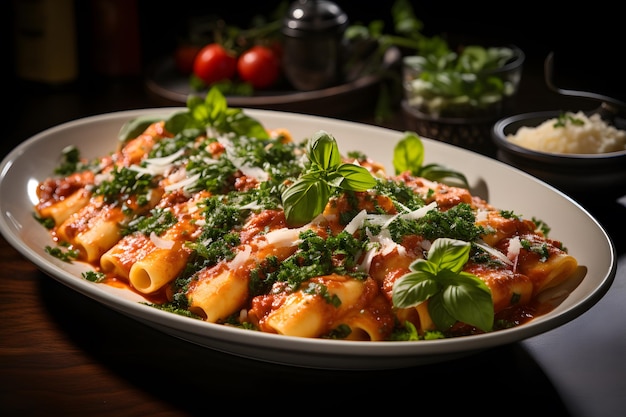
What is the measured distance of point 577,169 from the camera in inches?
114

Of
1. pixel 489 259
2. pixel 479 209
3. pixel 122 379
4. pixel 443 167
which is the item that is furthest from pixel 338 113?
pixel 122 379

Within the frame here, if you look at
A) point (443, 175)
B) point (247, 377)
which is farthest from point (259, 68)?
point (247, 377)

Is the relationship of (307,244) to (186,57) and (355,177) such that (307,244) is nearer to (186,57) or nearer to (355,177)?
(355,177)

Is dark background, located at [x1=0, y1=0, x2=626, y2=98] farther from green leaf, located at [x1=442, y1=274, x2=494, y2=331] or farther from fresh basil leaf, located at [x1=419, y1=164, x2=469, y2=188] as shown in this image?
green leaf, located at [x1=442, y1=274, x2=494, y2=331]

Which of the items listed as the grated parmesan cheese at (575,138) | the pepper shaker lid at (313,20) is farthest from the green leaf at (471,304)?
the pepper shaker lid at (313,20)

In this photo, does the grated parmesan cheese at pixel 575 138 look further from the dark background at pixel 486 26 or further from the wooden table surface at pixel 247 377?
the dark background at pixel 486 26

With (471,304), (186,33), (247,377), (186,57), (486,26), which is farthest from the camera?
(486,26)

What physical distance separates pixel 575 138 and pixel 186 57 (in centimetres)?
232

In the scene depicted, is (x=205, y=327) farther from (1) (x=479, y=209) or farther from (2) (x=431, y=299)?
(1) (x=479, y=209)

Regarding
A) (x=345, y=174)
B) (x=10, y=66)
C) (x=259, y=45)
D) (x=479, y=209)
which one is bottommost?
(x=10, y=66)

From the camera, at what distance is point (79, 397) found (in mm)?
1925

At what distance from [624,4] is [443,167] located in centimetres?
274

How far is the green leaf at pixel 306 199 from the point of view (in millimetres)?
2145

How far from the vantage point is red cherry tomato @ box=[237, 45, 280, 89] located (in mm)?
4223
